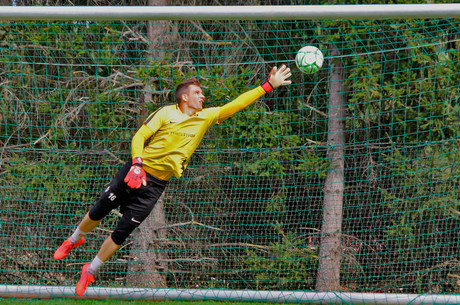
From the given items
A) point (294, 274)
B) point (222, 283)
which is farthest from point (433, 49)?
point (222, 283)

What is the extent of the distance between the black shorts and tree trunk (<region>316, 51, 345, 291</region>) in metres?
3.51

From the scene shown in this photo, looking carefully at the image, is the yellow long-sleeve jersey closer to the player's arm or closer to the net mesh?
the player's arm

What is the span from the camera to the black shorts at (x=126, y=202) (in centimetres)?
441

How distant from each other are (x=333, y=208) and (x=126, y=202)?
4.21m

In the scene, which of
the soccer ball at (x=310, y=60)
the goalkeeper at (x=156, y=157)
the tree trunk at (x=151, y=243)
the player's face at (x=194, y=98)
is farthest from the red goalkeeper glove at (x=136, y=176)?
the tree trunk at (x=151, y=243)

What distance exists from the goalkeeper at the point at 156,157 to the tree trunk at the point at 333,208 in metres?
3.12

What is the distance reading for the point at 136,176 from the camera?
13.3 ft

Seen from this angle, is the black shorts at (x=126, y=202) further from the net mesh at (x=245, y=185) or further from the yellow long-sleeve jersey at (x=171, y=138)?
the net mesh at (x=245, y=185)

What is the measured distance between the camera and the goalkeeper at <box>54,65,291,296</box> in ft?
14.5

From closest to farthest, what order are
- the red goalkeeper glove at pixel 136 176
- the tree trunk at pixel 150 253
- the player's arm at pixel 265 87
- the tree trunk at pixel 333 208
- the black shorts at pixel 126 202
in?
the red goalkeeper glove at pixel 136 176, the black shorts at pixel 126 202, the player's arm at pixel 265 87, the tree trunk at pixel 150 253, the tree trunk at pixel 333 208

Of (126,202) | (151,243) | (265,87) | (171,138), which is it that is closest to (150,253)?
(151,243)

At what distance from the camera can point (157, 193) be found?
4555 millimetres

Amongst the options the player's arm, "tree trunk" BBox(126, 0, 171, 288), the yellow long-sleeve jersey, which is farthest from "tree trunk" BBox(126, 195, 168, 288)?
the player's arm

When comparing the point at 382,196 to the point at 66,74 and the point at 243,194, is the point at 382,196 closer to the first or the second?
the point at 243,194
